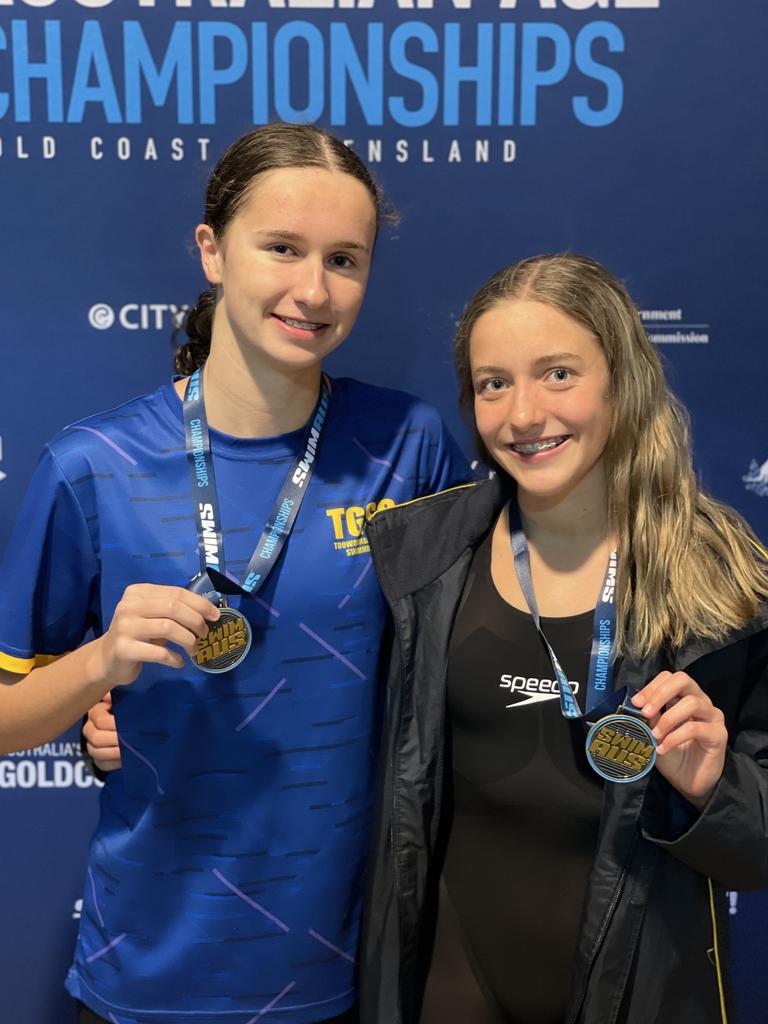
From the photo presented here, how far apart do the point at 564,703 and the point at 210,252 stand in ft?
3.13

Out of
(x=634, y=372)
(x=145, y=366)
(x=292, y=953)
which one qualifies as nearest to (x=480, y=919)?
(x=292, y=953)

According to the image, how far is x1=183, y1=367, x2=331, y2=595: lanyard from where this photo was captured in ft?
5.37

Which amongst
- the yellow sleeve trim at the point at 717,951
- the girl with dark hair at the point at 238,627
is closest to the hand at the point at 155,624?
the girl with dark hair at the point at 238,627

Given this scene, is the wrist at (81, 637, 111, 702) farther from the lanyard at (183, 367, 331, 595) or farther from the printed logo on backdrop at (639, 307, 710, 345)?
the printed logo on backdrop at (639, 307, 710, 345)

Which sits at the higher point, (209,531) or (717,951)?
(209,531)

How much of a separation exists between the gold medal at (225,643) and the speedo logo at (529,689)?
16.6 inches

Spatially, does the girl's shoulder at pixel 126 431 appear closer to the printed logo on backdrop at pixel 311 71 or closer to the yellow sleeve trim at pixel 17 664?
the yellow sleeve trim at pixel 17 664

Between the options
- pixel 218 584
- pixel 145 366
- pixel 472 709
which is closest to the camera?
pixel 218 584

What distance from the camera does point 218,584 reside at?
152 centimetres

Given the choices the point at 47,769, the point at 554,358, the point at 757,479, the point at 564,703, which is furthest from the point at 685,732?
the point at 47,769

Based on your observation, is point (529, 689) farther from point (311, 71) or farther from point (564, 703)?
point (311, 71)

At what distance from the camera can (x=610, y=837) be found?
1.54 m

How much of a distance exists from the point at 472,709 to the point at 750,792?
1.42ft

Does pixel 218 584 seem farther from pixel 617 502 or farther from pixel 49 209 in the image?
pixel 49 209
